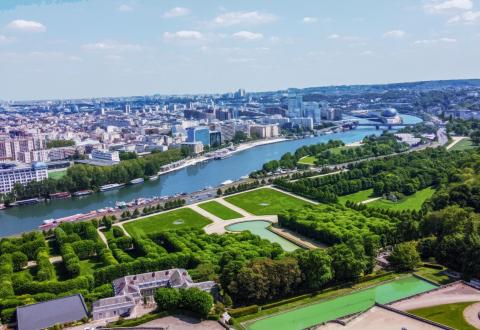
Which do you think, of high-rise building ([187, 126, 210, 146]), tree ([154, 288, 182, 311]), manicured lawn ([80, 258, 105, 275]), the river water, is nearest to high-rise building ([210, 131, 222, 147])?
high-rise building ([187, 126, 210, 146])

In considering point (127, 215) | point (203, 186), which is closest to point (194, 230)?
point (127, 215)

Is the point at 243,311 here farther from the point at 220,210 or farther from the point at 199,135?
the point at 199,135

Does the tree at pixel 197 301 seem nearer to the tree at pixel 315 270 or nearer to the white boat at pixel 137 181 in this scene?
the tree at pixel 315 270

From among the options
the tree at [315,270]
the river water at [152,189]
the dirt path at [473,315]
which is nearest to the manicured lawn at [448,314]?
the dirt path at [473,315]

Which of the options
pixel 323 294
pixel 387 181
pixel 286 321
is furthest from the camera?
pixel 387 181

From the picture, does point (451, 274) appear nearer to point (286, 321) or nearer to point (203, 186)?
point (286, 321)

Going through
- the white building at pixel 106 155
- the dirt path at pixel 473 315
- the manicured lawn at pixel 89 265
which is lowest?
the manicured lawn at pixel 89 265
